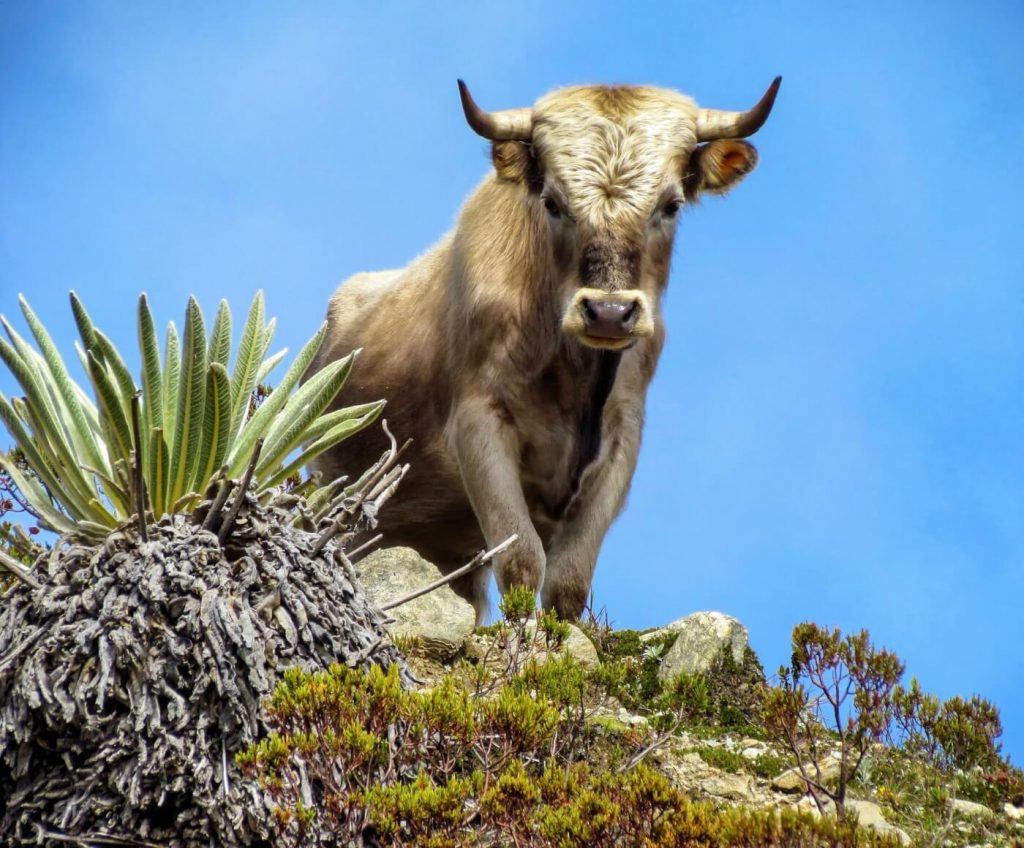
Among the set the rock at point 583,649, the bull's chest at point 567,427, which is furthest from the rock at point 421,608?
the bull's chest at point 567,427

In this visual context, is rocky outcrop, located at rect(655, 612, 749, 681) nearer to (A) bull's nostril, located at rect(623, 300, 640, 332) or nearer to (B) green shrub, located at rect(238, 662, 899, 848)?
(A) bull's nostril, located at rect(623, 300, 640, 332)

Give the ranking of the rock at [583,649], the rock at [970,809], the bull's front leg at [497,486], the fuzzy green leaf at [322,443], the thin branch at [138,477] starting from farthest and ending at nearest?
the bull's front leg at [497,486] → the rock at [583,649] → the rock at [970,809] → the fuzzy green leaf at [322,443] → the thin branch at [138,477]

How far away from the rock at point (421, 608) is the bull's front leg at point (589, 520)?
0.96 metres

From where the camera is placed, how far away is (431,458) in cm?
945

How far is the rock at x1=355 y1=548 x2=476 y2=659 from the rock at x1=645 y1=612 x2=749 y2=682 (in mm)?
1275

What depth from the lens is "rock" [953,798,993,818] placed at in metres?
5.77

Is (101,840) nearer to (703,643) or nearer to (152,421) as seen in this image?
(152,421)

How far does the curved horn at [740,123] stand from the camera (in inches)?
342

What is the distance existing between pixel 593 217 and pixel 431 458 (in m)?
2.39

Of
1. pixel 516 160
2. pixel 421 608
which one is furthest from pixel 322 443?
pixel 516 160

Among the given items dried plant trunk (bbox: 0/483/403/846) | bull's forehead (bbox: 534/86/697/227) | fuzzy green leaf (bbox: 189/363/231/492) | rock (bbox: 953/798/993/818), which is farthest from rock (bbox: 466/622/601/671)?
bull's forehead (bbox: 534/86/697/227)

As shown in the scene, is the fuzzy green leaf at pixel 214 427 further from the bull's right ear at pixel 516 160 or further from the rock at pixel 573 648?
the bull's right ear at pixel 516 160

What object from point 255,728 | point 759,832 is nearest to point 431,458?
point 255,728

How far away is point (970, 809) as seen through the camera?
582 cm
